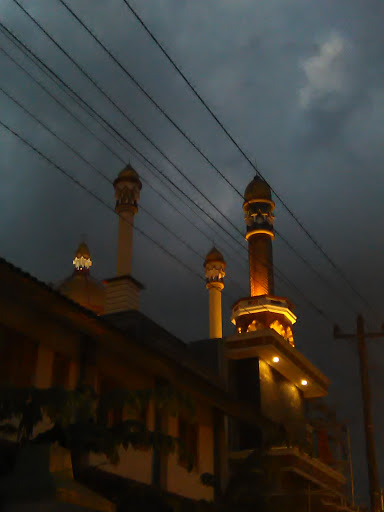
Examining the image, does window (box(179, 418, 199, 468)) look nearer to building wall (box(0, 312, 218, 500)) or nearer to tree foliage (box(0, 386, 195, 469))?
building wall (box(0, 312, 218, 500))

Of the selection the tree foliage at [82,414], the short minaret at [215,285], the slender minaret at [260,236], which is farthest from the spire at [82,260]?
the tree foliage at [82,414]

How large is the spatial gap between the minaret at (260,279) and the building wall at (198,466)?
15.9 meters

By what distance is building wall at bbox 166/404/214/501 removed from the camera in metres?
19.9

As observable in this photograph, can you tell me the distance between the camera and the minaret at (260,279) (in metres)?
40.1

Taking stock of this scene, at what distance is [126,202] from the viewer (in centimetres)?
4191

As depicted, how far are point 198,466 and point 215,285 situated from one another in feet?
92.3

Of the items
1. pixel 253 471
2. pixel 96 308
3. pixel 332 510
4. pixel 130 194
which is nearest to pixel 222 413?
pixel 253 471

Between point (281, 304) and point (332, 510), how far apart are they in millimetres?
13085

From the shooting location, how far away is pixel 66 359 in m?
17.4

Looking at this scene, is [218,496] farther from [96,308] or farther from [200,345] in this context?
[96,308]

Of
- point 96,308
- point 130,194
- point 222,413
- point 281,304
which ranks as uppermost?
point 130,194

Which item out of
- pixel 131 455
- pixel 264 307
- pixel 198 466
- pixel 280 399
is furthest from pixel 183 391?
pixel 264 307

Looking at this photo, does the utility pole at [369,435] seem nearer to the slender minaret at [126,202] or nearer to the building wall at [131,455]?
the building wall at [131,455]

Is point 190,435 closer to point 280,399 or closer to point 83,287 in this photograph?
point 280,399
